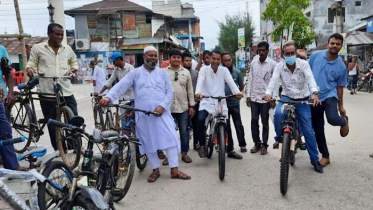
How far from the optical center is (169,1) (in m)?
55.2

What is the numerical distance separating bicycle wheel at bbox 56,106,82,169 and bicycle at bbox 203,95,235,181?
1956 millimetres

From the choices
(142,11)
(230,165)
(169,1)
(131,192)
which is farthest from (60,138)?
(169,1)

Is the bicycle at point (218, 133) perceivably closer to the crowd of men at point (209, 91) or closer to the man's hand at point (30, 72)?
the crowd of men at point (209, 91)

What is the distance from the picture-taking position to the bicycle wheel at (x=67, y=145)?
496 centimetres

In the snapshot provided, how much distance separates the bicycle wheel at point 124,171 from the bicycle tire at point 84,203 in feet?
3.50

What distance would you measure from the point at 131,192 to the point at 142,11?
29.6m

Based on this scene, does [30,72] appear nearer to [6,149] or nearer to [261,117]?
[6,149]

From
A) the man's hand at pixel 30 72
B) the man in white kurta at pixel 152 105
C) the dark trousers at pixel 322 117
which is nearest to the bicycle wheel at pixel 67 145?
the man's hand at pixel 30 72

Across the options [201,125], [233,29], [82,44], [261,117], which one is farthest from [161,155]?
[233,29]

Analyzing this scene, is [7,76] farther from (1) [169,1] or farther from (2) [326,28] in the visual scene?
(1) [169,1]

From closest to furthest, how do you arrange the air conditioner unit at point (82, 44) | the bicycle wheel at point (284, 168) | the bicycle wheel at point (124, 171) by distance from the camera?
the bicycle wheel at point (124, 171) → the bicycle wheel at point (284, 168) → the air conditioner unit at point (82, 44)

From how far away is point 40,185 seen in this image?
266 cm

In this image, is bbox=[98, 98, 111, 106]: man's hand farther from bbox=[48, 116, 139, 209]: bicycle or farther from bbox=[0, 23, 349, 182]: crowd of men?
bbox=[48, 116, 139, 209]: bicycle

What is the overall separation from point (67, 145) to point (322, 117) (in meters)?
3.90
